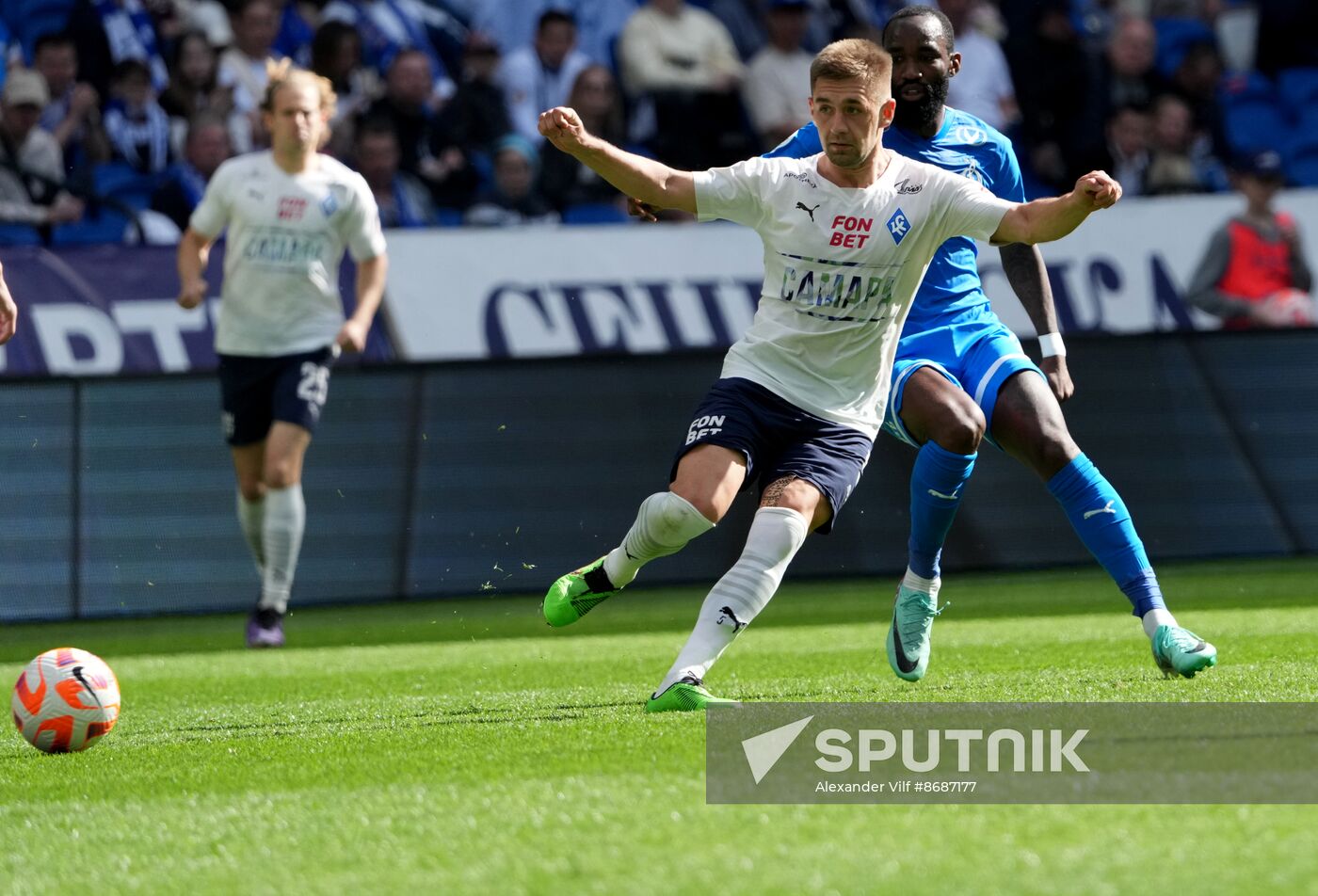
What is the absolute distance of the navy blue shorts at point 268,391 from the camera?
915cm

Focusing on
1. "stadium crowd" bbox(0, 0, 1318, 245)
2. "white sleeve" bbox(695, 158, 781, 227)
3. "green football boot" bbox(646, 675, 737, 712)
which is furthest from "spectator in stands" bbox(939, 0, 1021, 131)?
"green football boot" bbox(646, 675, 737, 712)

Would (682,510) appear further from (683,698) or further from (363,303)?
(363,303)

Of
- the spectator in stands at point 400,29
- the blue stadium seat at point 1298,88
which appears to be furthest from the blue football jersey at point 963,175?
the blue stadium seat at point 1298,88

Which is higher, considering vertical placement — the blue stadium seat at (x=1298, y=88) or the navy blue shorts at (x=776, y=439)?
the navy blue shorts at (x=776, y=439)

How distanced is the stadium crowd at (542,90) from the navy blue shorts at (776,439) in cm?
856

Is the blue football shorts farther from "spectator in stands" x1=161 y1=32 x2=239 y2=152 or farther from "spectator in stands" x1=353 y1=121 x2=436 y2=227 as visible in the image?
"spectator in stands" x1=161 y1=32 x2=239 y2=152

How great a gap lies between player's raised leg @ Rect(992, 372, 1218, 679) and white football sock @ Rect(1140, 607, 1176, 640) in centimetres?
2

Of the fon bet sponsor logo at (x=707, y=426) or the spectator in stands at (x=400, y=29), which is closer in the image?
the fon bet sponsor logo at (x=707, y=426)

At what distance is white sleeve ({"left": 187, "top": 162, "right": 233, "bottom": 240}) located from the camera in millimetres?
9508

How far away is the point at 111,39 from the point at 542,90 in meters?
3.35

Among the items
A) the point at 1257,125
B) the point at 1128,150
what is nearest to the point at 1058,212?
the point at 1128,150

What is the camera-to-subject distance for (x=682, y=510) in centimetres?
535

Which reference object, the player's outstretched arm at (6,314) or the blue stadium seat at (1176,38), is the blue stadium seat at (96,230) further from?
the blue stadium seat at (1176,38)

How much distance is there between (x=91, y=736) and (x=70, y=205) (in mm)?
8780
